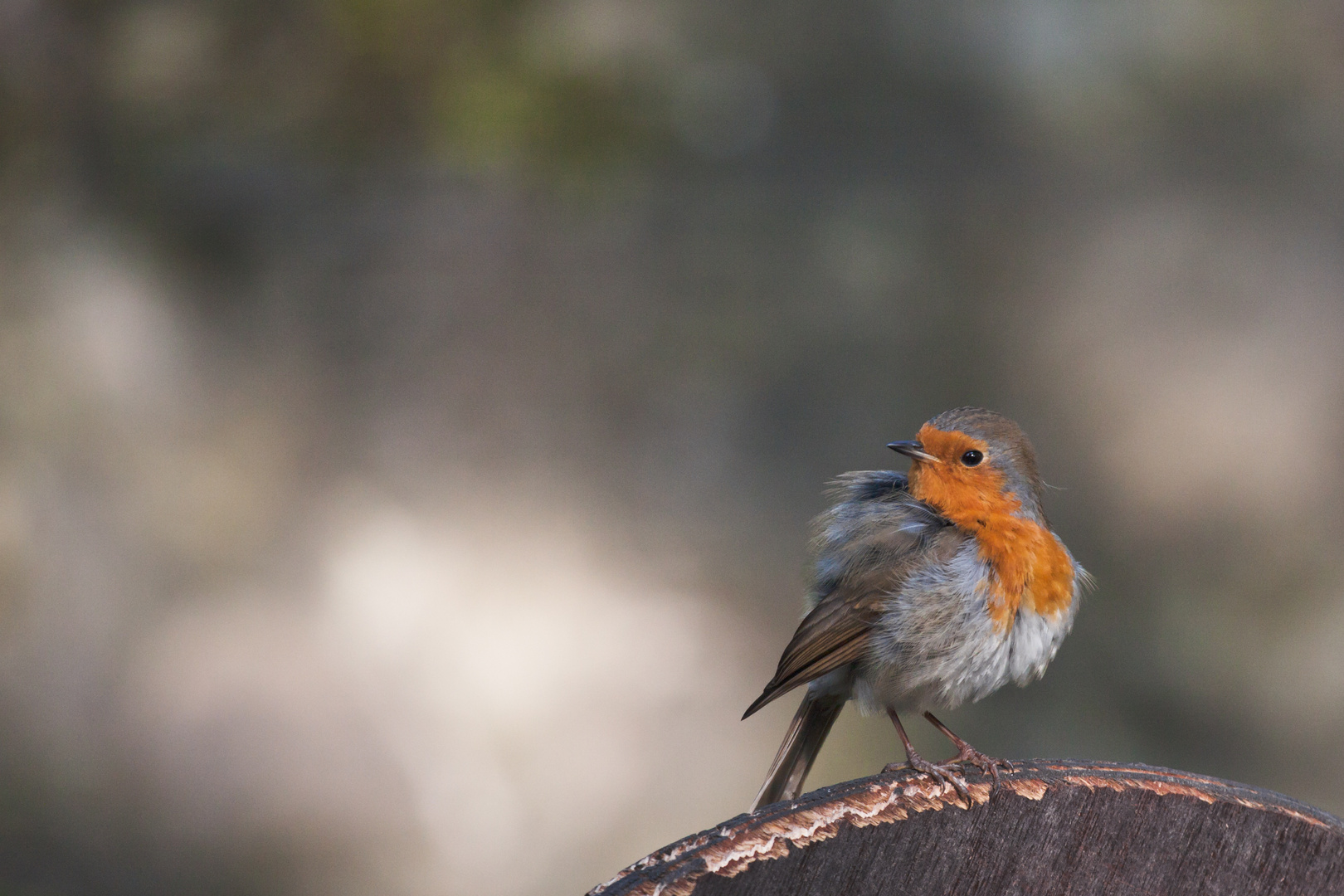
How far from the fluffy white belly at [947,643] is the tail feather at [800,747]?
0.16m

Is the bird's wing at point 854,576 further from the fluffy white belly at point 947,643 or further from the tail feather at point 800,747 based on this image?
the tail feather at point 800,747

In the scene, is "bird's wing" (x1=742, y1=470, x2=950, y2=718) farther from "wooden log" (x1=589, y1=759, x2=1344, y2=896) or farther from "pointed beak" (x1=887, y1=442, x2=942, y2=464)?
"wooden log" (x1=589, y1=759, x2=1344, y2=896)

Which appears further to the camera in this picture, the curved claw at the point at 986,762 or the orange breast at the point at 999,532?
the orange breast at the point at 999,532

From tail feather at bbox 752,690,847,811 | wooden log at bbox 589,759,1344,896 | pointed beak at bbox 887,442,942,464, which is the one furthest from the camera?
pointed beak at bbox 887,442,942,464

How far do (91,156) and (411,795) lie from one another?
2712 mm

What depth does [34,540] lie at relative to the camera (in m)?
4.14

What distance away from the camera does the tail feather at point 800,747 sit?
2.09m

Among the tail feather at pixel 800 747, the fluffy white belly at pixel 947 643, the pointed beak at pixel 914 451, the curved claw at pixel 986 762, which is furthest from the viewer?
the pointed beak at pixel 914 451

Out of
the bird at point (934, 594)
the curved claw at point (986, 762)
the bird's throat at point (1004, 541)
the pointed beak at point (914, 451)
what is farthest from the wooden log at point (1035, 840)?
the pointed beak at point (914, 451)

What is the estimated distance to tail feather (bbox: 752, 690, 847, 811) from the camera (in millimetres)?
2094

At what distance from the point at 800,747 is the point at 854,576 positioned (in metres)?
0.36

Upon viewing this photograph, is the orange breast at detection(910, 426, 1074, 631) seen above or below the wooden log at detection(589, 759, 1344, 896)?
above

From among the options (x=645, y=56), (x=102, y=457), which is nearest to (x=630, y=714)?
(x=102, y=457)

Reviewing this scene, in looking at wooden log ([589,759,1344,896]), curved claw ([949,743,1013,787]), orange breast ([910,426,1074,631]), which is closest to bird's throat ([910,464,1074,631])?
orange breast ([910,426,1074,631])
